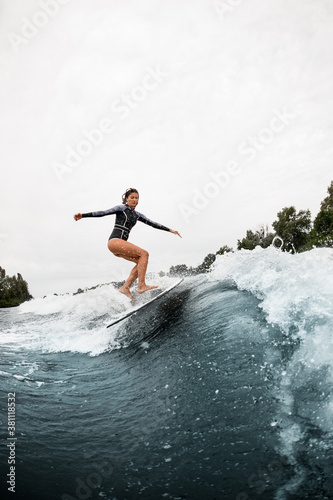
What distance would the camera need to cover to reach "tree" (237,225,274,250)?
54366 millimetres

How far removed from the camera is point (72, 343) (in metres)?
6.93

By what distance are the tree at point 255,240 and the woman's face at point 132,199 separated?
4989 cm

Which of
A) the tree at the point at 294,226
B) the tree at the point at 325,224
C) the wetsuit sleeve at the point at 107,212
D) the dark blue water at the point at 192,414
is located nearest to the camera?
the dark blue water at the point at 192,414

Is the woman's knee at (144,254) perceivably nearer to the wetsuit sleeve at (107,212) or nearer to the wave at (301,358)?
the wetsuit sleeve at (107,212)

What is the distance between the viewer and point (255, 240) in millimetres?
56875

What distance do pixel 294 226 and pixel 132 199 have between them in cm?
4498

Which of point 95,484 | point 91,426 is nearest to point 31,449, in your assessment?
point 91,426

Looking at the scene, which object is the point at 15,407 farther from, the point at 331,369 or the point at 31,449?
the point at 331,369

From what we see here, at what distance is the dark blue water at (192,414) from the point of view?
2240 mm

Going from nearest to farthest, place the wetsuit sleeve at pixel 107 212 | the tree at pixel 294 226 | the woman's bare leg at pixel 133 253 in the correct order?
the wetsuit sleeve at pixel 107 212 < the woman's bare leg at pixel 133 253 < the tree at pixel 294 226

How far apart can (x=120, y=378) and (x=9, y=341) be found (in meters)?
4.77

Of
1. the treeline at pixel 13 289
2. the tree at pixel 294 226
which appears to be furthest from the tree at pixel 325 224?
the treeline at pixel 13 289

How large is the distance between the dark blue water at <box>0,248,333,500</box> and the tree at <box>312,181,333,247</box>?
115 feet

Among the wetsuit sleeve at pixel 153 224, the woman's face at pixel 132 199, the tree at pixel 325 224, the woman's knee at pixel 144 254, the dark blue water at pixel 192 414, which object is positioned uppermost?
the tree at pixel 325 224
